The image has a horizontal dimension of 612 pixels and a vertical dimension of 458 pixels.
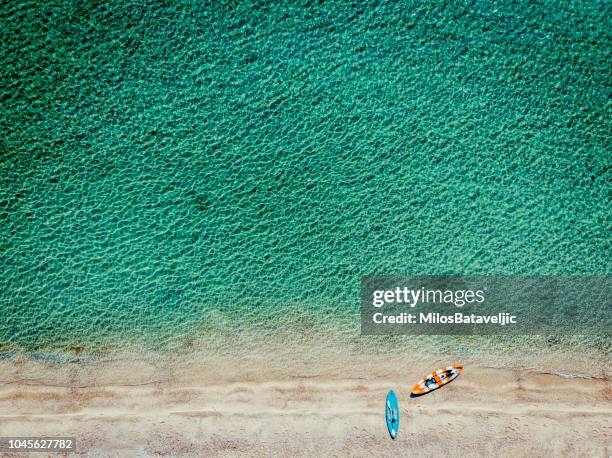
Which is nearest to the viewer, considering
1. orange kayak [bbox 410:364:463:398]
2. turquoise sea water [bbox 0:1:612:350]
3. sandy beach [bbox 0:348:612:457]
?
sandy beach [bbox 0:348:612:457]

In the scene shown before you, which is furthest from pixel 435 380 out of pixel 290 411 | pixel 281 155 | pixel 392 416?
pixel 281 155

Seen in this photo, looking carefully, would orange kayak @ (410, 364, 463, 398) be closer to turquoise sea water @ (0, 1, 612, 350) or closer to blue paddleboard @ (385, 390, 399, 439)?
blue paddleboard @ (385, 390, 399, 439)

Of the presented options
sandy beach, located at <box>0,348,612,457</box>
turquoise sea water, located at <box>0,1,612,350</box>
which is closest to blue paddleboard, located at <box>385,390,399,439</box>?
sandy beach, located at <box>0,348,612,457</box>

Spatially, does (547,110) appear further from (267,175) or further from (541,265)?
(267,175)

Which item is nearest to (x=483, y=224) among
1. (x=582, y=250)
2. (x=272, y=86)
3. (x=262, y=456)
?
(x=582, y=250)

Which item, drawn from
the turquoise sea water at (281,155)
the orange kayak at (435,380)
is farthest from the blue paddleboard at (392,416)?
the turquoise sea water at (281,155)

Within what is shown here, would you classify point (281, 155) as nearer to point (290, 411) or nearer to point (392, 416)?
point (290, 411)

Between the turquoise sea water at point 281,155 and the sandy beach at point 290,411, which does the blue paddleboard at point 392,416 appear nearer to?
the sandy beach at point 290,411
